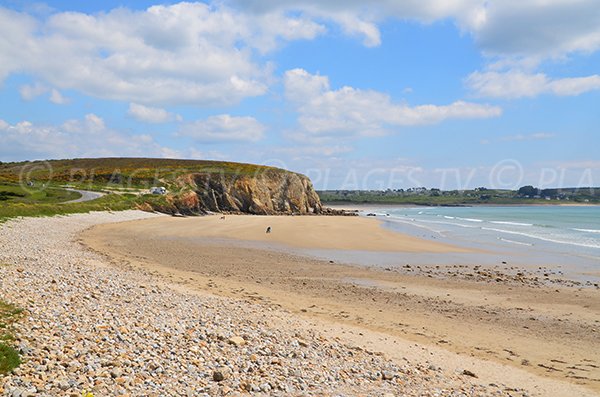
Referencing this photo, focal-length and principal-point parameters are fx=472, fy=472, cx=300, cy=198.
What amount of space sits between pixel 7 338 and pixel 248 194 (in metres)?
71.5

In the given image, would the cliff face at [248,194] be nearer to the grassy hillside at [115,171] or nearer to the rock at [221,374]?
the grassy hillside at [115,171]

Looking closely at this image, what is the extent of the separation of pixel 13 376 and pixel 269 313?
634cm

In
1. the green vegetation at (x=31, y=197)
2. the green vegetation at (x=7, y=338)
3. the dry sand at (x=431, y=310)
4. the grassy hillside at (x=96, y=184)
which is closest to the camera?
the green vegetation at (x=7, y=338)

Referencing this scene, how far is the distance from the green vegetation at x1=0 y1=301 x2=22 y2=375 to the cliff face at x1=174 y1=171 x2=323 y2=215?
55012 millimetres

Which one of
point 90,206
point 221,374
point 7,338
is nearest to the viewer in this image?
point 221,374

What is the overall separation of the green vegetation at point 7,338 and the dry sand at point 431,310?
6.22 m

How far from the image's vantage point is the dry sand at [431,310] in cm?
931

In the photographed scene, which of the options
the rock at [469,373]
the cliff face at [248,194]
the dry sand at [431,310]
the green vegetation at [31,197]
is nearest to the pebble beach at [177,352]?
the rock at [469,373]

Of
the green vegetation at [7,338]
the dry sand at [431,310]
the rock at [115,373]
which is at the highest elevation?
the green vegetation at [7,338]

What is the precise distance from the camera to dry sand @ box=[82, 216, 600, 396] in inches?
367

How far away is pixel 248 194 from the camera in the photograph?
7831 cm

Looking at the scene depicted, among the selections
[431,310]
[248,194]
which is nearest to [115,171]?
[248,194]

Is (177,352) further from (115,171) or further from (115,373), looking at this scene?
(115,171)

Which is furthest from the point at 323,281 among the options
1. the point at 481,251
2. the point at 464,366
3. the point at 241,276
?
the point at 481,251
